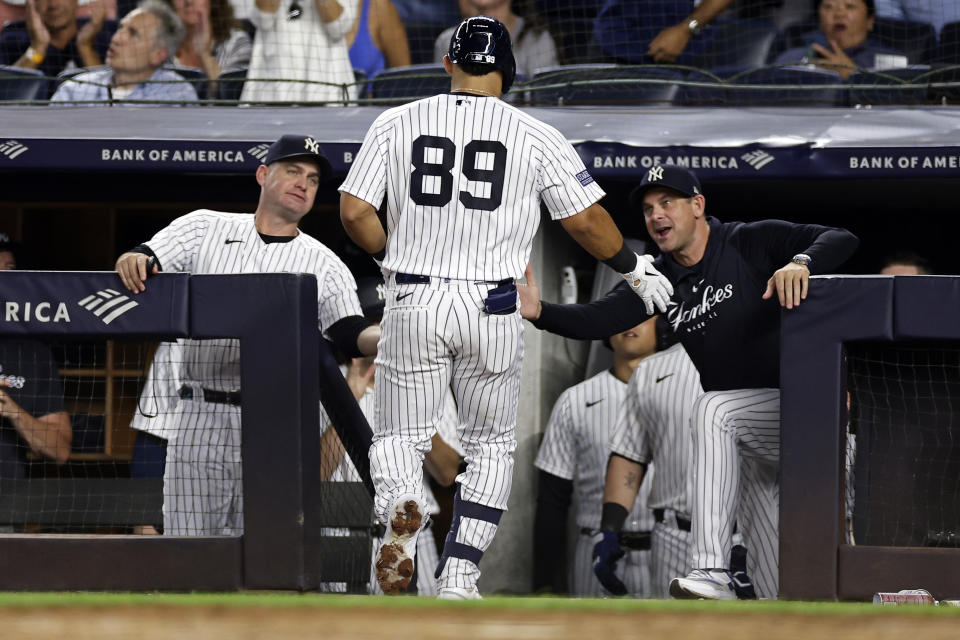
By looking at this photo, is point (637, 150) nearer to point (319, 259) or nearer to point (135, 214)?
point (319, 259)

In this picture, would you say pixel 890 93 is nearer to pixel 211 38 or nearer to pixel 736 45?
pixel 736 45

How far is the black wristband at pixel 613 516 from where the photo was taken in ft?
16.8

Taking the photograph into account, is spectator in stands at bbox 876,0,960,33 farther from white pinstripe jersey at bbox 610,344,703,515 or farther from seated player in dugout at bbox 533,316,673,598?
white pinstripe jersey at bbox 610,344,703,515

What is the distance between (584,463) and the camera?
592cm

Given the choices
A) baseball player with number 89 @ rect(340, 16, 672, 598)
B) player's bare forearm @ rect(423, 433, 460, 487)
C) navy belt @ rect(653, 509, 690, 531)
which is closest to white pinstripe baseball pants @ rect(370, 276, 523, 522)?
baseball player with number 89 @ rect(340, 16, 672, 598)

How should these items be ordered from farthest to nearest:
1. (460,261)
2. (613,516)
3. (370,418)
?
(370,418) → (613,516) → (460,261)

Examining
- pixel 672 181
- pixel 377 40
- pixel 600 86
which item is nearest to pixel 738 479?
pixel 672 181

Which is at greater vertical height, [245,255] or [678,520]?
[245,255]

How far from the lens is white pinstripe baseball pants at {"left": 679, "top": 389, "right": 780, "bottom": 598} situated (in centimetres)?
394

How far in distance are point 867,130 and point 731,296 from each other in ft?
5.92

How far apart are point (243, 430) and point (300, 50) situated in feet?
10.7

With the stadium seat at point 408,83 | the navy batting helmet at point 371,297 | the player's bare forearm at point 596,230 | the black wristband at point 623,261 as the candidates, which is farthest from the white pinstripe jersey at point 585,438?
the player's bare forearm at point 596,230

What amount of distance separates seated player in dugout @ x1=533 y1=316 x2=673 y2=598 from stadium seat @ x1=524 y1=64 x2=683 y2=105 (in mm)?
1201

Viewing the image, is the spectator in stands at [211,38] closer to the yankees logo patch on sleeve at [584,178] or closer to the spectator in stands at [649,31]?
Result: the spectator in stands at [649,31]
